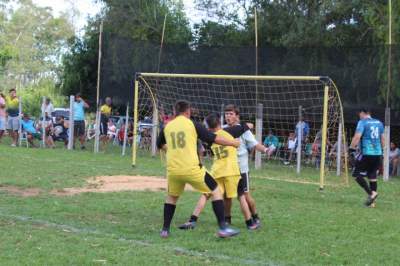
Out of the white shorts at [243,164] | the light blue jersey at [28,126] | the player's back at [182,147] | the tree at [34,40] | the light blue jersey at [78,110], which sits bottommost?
the white shorts at [243,164]

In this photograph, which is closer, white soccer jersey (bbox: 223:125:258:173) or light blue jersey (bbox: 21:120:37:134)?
white soccer jersey (bbox: 223:125:258:173)

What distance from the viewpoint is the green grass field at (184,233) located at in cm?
681

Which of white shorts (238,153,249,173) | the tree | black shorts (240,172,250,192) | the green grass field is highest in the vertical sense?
the tree

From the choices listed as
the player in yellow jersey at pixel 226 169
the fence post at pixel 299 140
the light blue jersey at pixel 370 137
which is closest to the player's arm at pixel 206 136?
the player in yellow jersey at pixel 226 169

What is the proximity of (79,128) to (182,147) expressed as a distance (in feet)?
49.2

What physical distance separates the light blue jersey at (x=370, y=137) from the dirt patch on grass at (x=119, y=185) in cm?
380

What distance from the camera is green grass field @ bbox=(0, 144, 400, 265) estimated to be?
268 inches

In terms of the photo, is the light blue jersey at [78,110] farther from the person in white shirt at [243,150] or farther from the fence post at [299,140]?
the person in white shirt at [243,150]

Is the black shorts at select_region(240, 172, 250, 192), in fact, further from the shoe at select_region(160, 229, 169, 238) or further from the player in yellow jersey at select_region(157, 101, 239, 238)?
the shoe at select_region(160, 229, 169, 238)

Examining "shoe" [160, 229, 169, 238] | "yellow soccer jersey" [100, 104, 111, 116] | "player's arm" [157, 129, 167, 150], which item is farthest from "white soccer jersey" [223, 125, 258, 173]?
"yellow soccer jersey" [100, 104, 111, 116]

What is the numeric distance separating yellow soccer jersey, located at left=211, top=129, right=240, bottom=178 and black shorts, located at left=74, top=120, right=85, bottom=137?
14.1m

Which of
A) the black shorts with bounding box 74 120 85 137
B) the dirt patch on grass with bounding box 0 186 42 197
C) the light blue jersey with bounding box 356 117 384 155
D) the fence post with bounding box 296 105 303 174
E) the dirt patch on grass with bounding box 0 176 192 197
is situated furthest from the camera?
the black shorts with bounding box 74 120 85 137

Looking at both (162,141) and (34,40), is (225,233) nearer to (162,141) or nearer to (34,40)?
(162,141)

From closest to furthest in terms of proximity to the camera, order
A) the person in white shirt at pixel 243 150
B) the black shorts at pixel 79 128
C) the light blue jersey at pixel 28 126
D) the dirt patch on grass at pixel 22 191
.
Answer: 1. the person in white shirt at pixel 243 150
2. the dirt patch on grass at pixel 22 191
3. the black shorts at pixel 79 128
4. the light blue jersey at pixel 28 126
